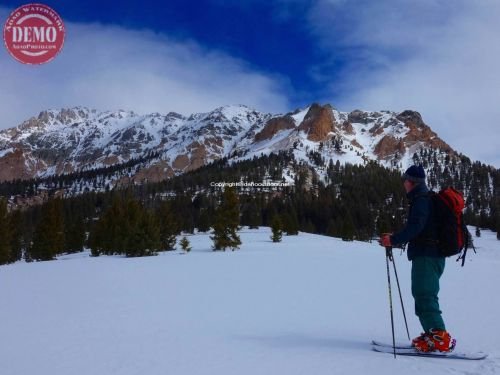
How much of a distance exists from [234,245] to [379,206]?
107695 mm

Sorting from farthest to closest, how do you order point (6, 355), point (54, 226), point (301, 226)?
point (301, 226) < point (54, 226) < point (6, 355)

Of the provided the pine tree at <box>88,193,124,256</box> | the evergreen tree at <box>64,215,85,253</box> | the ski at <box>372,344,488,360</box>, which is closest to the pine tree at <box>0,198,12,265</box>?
the pine tree at <box>88,193,124,256</box>

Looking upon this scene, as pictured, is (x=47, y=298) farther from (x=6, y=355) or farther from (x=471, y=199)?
(x=471, y=199)

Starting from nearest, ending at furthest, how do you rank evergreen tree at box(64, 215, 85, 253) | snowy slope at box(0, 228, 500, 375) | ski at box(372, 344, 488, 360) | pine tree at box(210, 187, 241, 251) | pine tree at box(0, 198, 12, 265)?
snowy slope at box(0, 228, 500, 375), ski at box(372, 344, 488, 360), pine tree at box(210, 187, 241, 251), pine tree at box(0, 198, 12, 265), evergreen tree at box(64, 215, 85, 253)

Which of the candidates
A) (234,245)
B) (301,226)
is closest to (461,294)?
(234,245)

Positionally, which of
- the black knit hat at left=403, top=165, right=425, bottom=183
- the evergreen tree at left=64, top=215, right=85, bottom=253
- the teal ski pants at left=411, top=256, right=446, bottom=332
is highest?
the black knit hat at left=403, top=165, right=425, bottom=183

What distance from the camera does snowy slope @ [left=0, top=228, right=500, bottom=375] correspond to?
529cm

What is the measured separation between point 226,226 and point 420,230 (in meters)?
31.0

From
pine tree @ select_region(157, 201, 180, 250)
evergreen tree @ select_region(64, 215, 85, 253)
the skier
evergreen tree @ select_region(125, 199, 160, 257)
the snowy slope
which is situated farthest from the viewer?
evergreen tree @ select_region(64, 215, 85, 253)

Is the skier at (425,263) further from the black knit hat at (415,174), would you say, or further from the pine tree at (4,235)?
the pine tree at (4,235)

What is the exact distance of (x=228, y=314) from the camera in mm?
8812

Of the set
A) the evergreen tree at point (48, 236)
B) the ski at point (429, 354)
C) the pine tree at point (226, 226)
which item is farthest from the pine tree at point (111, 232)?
the ski at point (429, 354)

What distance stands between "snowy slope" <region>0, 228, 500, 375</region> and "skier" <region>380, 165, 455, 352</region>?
0.47 metres

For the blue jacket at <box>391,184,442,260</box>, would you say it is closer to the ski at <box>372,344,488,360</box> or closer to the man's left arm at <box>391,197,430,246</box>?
the man's left arm at <box>391,197,430,246</box>
